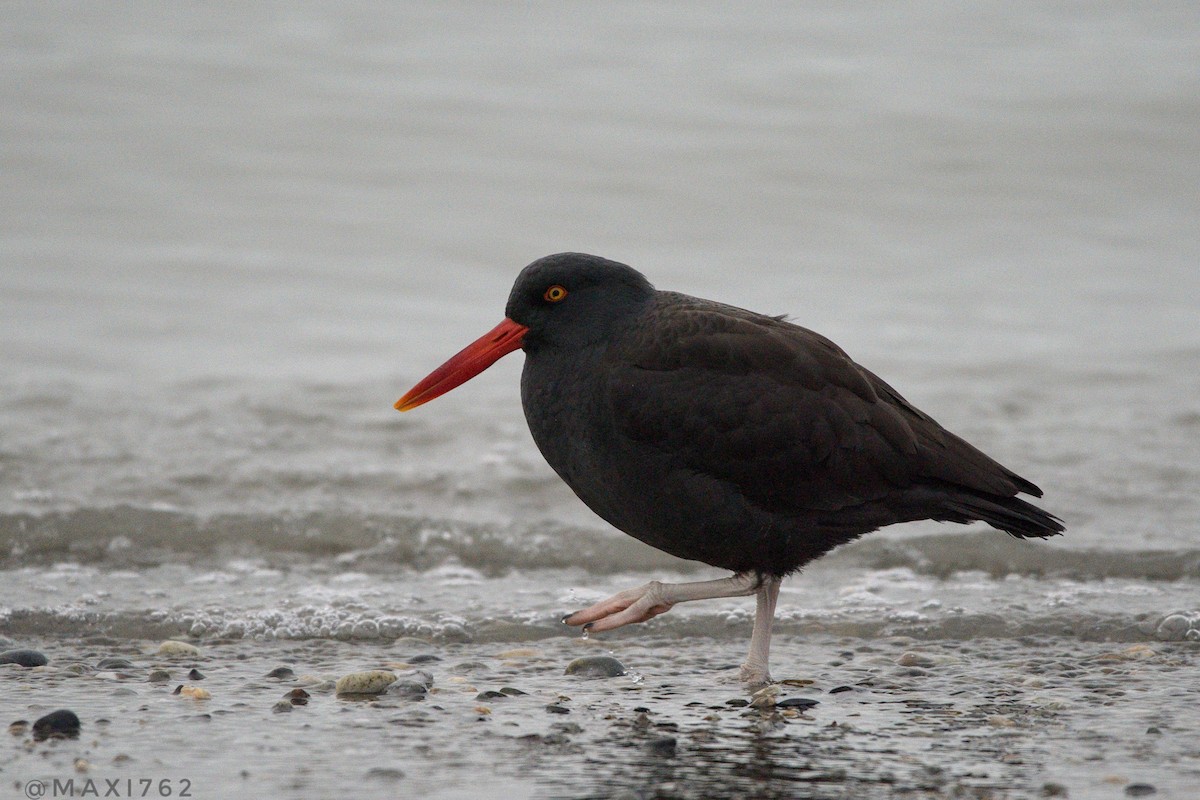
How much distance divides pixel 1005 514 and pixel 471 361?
192 cm

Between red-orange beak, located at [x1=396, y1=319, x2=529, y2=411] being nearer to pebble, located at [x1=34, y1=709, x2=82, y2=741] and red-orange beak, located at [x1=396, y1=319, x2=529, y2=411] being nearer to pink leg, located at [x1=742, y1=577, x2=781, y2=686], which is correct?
pink leg, located at [x1=742, y1=577, x2=781, y2=686]

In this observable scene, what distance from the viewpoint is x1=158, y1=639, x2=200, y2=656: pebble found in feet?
15.8

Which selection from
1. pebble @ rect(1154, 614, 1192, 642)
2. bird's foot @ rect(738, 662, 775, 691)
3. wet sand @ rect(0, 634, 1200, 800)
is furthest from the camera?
pebble @ rect(1154, 614, 1192, 642)

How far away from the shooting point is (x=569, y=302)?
14.9 feet

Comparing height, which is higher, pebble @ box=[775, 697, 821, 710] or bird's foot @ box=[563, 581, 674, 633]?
bird's foot @ box=[563, 581, 674, 633]

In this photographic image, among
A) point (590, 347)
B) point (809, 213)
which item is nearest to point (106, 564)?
point (590, 347)

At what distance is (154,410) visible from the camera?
8.40 metres

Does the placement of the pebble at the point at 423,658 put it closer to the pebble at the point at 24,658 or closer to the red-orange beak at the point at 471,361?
the red-orange beak at the point at 471,361

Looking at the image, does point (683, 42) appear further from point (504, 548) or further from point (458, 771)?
point (458, 771)

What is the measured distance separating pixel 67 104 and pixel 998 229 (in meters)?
10.6

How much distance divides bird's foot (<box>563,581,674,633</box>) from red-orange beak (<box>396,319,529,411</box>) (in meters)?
0.92

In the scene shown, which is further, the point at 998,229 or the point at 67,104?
the point at 67,104

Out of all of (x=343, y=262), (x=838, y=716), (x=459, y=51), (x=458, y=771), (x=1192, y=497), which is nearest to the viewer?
(x=458, y=771)

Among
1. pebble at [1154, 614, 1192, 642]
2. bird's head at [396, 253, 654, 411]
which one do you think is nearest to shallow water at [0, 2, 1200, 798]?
pebble at [1154, 614, 1192, 642]
